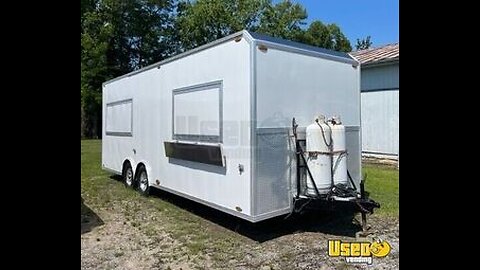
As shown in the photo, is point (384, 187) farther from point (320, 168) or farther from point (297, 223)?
point (320, 168)

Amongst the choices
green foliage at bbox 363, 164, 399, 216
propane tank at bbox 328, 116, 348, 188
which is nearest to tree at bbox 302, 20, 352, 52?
green foliage at bbox 363, 164, 399, 216

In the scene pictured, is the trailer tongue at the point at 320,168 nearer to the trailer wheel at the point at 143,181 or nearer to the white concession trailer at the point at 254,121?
the white concession trailer at the point at 254,121

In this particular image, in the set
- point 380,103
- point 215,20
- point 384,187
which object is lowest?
point 384,187

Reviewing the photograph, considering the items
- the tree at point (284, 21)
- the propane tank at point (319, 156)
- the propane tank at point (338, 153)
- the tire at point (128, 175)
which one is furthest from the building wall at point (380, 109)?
the tree at point (284, 21)

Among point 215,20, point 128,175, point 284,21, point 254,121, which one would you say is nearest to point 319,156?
point 254,121

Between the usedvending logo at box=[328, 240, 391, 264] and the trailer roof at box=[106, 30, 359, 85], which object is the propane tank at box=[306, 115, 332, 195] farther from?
the trailer roof at box=[106, 30, 359, 85]

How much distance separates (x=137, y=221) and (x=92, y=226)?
→ 632 mm

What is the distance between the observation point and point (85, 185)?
801cm

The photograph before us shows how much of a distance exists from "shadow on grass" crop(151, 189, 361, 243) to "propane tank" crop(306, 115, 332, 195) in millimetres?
275

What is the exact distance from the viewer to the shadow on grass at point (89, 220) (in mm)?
5016

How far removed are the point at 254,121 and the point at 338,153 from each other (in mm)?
1293

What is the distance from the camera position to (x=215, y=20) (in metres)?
23.0

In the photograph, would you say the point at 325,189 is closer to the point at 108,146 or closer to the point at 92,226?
the point at 92,226
